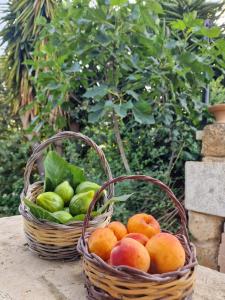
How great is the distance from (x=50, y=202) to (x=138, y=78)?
1.02 meters

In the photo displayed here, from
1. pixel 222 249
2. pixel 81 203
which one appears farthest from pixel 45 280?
pixel 222 249

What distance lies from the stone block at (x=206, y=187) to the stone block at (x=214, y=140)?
0.23ft

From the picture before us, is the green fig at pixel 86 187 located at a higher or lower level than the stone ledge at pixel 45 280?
higher

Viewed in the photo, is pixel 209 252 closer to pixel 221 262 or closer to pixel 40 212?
pixel 221 262

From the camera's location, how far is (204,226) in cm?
176

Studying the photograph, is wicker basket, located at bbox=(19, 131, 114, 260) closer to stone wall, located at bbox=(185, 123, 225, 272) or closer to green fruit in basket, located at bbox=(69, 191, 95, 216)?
green fruit in basket, located at bbox=(69, 191, 95, 216)

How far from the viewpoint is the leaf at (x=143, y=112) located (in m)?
1.56

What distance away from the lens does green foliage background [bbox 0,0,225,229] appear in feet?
5.28

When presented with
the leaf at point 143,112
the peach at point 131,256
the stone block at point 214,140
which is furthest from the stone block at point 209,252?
the peach at point 131,256

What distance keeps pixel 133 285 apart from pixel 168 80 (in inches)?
53.8

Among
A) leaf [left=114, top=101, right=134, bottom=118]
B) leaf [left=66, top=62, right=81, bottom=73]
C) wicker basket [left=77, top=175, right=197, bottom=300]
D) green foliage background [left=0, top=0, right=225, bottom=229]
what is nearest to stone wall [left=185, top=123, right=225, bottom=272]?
green foliage background [left=0, top=0, right=225, bottom=229]

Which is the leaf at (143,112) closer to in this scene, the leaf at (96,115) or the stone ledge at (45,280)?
the leaf at (96,115)

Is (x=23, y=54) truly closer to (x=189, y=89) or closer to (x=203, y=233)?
(x=189, y=89)

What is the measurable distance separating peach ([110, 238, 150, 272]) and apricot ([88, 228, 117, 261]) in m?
0.04
